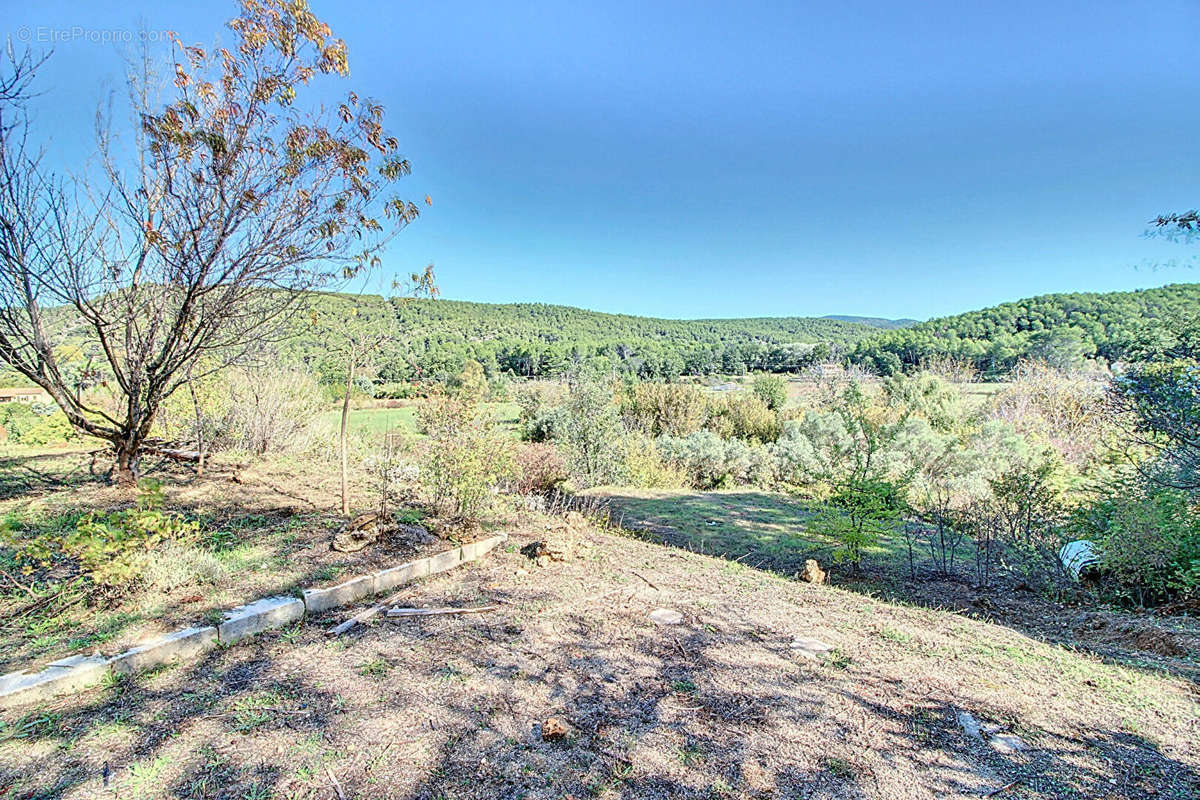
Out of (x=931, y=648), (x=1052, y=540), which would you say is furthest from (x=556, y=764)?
(x=1052, y=540)

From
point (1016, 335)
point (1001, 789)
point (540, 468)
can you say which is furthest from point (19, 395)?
point (1016, 335)

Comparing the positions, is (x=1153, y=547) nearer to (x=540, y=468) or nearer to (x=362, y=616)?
(x=362, y=616)

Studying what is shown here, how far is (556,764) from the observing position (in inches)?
80.7

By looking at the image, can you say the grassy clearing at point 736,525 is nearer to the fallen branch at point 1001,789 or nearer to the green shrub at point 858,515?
the green shrub at point 858,515

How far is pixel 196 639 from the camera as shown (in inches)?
110

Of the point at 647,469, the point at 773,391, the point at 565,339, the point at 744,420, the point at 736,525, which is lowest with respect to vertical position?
the point at 736,525

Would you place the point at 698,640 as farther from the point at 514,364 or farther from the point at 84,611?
the point at 514,364

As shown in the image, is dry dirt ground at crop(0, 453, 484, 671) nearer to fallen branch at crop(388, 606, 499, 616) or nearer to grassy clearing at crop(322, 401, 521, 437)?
fallen branch at crop(388, 606, 499, 616)

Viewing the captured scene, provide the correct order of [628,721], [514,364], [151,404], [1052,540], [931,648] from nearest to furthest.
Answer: [628,721] < [931,648] < [151,404] < [1052,540] < [514,364]

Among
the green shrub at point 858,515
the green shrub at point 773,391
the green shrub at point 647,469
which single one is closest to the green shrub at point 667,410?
the green shrub at point 647,469

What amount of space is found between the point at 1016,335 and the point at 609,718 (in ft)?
116

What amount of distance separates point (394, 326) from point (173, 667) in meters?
3.39

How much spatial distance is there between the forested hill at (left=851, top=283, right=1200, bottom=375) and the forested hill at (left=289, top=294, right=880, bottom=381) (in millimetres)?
4527

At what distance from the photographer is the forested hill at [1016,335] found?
62.2ft
